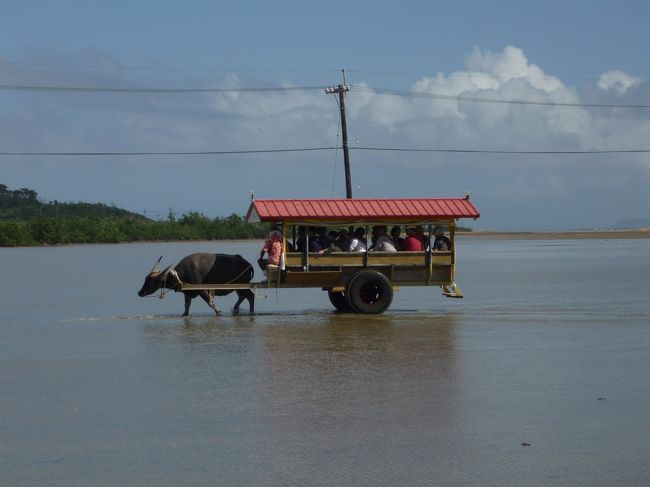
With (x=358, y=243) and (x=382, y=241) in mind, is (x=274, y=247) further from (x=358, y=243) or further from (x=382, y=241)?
(x=382, y=241)

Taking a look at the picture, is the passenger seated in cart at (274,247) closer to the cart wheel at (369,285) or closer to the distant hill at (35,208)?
the cart wheel at (369,285)

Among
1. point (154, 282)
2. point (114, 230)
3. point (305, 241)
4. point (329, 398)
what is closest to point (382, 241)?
point (305, 241)

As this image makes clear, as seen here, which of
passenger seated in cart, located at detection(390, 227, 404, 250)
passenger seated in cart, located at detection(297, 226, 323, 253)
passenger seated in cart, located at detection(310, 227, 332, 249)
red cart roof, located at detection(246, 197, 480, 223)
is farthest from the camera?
passenger seated in cart, located at detection(390, 227, 404, 250)

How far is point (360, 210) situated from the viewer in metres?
20.4

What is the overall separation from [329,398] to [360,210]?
9574 millimetres

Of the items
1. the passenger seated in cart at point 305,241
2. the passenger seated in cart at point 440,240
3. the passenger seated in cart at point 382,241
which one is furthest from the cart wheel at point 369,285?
the passenger seated in cart at point 440,240

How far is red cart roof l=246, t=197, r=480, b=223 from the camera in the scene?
66.3 ft

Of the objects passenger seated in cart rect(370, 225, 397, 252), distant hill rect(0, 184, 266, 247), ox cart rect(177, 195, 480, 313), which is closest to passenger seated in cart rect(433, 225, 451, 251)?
ox cart rect(177, 195, 480, 313)

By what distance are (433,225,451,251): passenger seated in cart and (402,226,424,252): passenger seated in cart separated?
0.29 metres

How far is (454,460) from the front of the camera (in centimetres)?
849

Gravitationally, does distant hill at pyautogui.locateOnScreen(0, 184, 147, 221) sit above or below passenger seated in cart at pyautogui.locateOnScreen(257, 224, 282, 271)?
above

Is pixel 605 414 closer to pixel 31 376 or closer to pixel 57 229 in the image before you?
pixel 31 376

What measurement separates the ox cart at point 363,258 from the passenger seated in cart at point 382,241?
0.93 feet

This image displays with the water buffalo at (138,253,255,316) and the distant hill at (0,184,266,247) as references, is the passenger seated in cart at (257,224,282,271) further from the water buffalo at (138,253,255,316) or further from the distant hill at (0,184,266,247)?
the distant hill at (0,184,266,247)
